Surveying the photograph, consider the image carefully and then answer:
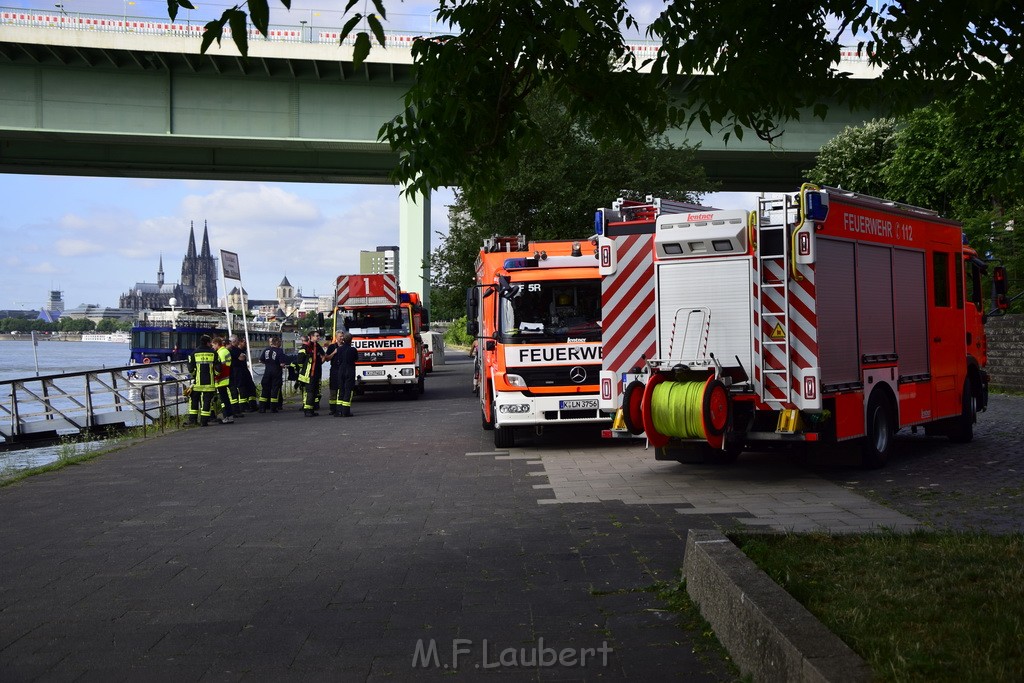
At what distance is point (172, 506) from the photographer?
31.6 ft

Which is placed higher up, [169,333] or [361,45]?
[361,45]

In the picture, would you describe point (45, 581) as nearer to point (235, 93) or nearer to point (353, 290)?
point (353, 290)

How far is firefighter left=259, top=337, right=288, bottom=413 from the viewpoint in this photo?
2278 centimetres

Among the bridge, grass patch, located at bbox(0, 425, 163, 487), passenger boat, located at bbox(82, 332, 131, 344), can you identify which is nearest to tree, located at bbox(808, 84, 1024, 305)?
the bridge

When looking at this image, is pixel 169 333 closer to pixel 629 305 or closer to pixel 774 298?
pixel 629 305

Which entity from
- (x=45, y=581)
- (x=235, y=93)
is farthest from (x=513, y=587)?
(x=235, y=93)

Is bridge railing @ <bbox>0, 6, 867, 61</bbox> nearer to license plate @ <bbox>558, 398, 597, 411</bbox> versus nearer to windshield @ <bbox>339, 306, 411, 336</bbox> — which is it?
windshield @ <bbox>339, 306, 411, 336</bbox>

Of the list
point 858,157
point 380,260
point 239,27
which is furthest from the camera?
point 380,260

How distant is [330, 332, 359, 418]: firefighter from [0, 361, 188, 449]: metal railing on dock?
3.24 meters

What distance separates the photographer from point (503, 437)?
14.4 metres

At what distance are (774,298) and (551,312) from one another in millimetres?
4812

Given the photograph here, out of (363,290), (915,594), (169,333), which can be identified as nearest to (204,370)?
(363,290)

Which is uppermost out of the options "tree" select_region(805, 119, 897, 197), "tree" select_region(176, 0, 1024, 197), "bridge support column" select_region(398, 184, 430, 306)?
"tree" select_region(805, 119, 897, 197)

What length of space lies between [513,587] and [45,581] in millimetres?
3037
